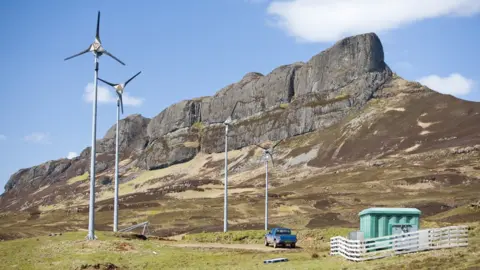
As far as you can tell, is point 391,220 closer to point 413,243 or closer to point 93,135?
point 413,243

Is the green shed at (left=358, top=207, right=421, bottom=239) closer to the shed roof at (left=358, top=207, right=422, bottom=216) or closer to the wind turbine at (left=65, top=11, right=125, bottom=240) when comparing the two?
the shed roof at (left=358, top=207, right=422, bottom=216)

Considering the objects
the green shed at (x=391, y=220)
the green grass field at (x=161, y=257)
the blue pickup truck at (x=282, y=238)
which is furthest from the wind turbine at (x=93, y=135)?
the green shed at (x=391, y=220)

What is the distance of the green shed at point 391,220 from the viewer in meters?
46.2

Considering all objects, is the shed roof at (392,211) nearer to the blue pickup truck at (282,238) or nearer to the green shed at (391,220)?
the green shed at (391,220)

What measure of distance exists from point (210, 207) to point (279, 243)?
367 ft

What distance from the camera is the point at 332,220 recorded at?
117 meters

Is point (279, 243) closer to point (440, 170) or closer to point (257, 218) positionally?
point (257, 218)

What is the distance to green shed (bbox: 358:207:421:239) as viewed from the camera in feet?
151

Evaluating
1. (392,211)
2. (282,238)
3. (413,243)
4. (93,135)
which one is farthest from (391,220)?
(93,135)

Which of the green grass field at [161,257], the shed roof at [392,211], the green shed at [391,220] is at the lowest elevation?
the green grass field at [161,257]

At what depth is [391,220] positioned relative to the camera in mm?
46406

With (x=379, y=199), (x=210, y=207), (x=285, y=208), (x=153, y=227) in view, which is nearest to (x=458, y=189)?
(x=379, y=199)

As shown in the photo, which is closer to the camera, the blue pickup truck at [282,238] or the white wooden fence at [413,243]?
the white wooden fence at [413,243]

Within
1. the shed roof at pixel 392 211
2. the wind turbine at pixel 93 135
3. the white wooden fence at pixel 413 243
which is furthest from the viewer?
the wind turbine at pixel 93 135
